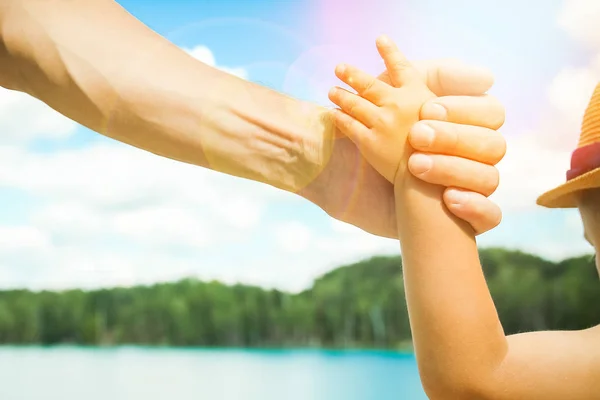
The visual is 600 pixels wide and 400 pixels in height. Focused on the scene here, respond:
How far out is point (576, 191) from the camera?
1.32 m

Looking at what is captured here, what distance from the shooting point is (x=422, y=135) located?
857 mm

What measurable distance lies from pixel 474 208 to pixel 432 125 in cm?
13

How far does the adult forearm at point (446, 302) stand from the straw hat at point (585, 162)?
18.4 inches

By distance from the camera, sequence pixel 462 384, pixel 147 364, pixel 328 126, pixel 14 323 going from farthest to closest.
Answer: pixel 147 364
pixel 14 323
pixel 328 126
pixel 462 384

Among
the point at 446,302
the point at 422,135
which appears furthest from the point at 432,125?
the point at 446,302

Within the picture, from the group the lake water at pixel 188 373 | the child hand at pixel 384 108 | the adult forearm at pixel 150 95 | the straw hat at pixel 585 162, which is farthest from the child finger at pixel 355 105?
the lake water at pixel 188 373

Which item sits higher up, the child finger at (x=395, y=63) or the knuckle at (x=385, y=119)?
the child finger at (x=395, y=63)

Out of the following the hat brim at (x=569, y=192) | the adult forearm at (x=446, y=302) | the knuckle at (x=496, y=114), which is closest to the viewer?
the adult forearm at (x=446, y=302)

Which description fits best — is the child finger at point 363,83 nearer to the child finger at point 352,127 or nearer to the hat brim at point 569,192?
the child finger at point 352,127

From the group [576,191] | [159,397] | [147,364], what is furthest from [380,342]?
[576,191]

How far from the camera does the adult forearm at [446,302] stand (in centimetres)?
84

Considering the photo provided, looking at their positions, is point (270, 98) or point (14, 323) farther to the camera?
point (14, 323)

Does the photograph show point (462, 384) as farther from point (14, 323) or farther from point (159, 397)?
point (14, 323)

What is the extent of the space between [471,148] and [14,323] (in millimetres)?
16617
